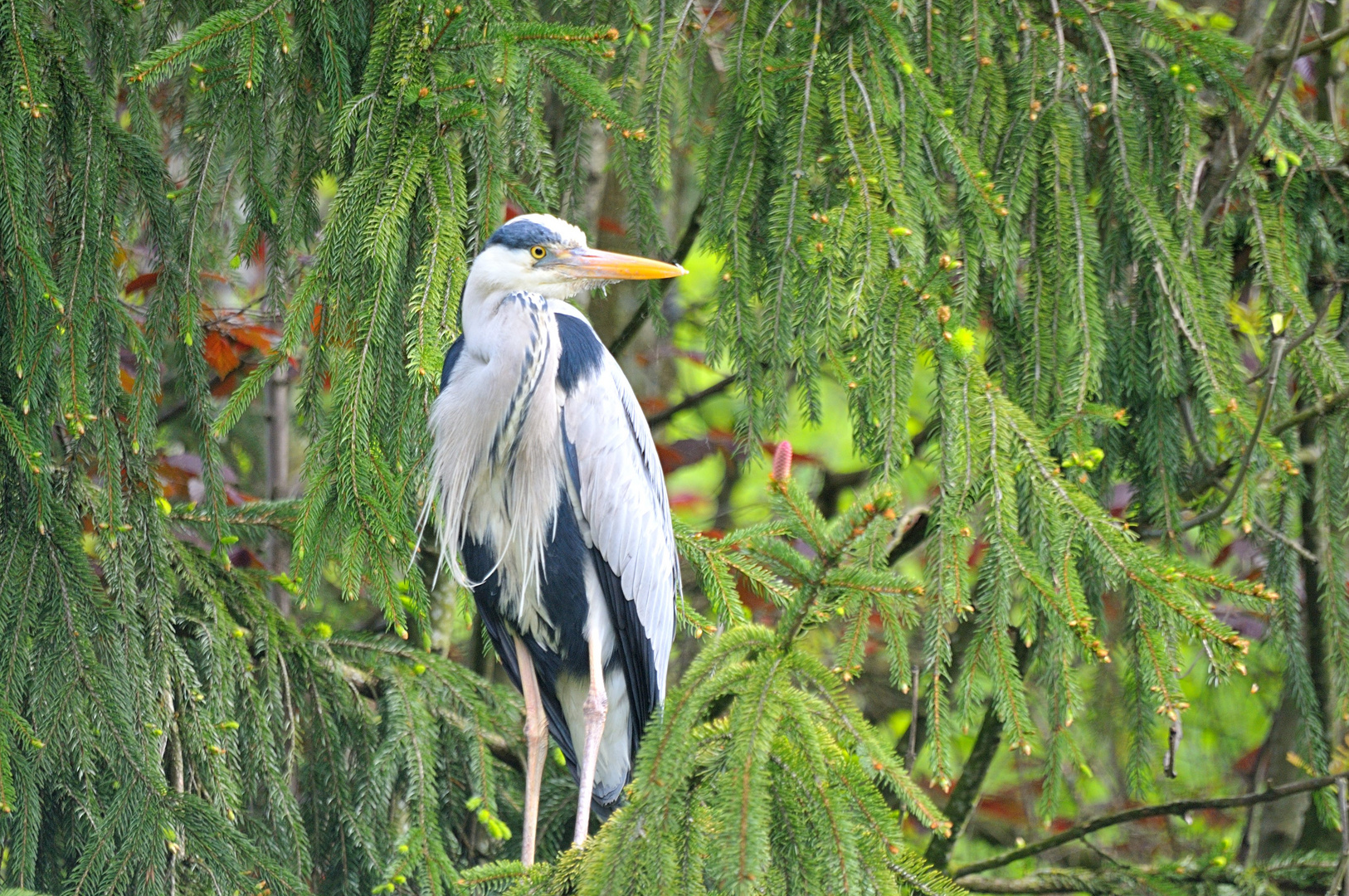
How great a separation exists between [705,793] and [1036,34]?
193cm

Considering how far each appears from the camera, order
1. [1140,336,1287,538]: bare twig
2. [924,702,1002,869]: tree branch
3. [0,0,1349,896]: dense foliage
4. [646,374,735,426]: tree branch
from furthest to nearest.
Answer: [646,374,735,426]: tree branch
[924,702,1002,869]: tree branch
[1140,336,1287,538]: bare twig
[0,0,1349,896]: dense foliage

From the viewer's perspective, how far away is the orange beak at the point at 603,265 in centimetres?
272

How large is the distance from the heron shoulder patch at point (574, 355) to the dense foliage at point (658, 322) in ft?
1.09

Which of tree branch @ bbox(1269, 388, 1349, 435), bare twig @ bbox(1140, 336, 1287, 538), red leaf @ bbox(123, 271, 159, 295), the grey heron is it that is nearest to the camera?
bare twig @ bbox(1140, 336, 1287, 538)

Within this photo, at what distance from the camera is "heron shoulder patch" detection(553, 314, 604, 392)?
2764 mm

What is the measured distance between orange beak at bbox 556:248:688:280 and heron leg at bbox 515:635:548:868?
962 mm

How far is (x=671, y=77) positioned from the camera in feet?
8.66

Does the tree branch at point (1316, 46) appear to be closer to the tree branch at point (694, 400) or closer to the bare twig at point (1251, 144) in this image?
the bare twig at point (1251, 144)

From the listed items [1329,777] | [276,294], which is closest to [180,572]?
[276,294]

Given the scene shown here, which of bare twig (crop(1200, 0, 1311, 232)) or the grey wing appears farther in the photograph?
the grey wing

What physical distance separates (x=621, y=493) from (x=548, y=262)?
1.87 ft

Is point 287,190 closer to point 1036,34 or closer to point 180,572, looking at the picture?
point 180,572

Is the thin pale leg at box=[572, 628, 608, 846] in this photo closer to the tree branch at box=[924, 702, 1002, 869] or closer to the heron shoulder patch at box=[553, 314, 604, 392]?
the heron shoulder patch at box=[553, 314, 604, 392]

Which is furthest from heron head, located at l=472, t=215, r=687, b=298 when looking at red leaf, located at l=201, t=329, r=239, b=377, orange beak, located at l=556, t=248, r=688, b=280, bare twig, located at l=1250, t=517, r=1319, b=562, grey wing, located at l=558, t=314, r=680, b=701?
bare twig, located at l=1250, t=517, r=1319, b=562
